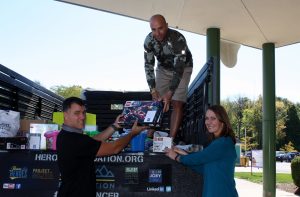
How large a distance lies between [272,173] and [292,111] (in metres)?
71.3

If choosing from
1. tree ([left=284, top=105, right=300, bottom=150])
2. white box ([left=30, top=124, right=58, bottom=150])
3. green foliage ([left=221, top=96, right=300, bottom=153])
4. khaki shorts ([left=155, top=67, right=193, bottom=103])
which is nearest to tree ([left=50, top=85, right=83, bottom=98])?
khaki shorts ([left=155, top=67, right=193, bottom=103])

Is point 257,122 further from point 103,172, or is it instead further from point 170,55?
point 103,172

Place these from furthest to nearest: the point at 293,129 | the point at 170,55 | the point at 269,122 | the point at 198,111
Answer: the point at 293,129 → the point at 269,122 → the point at 170,55 → the point at 198,111

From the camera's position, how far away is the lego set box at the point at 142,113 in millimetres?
3137

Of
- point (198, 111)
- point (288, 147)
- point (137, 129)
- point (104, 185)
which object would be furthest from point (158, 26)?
point (288, 147)

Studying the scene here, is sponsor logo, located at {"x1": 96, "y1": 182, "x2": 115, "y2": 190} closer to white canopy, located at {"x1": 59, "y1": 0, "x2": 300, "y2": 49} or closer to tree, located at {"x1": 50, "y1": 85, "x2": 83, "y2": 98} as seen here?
white canopy, located at {"x1": 59, "y1": 0, "x2": 300, "y2": 49}

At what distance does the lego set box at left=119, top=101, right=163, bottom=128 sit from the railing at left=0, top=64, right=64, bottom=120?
3.99 ft

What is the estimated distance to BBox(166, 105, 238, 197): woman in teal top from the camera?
9.88 ft

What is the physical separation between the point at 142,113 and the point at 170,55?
50.5 inches

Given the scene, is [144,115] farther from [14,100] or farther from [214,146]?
[14,100]

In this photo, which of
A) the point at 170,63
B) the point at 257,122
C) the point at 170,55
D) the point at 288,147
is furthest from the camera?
the point at 257,122

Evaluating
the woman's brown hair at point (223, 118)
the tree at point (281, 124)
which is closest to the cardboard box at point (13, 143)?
the woman's brown hair at point (223, 118)

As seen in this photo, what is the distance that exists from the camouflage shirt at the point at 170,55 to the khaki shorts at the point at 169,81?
6 centimetres

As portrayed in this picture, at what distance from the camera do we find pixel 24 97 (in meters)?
4.57
